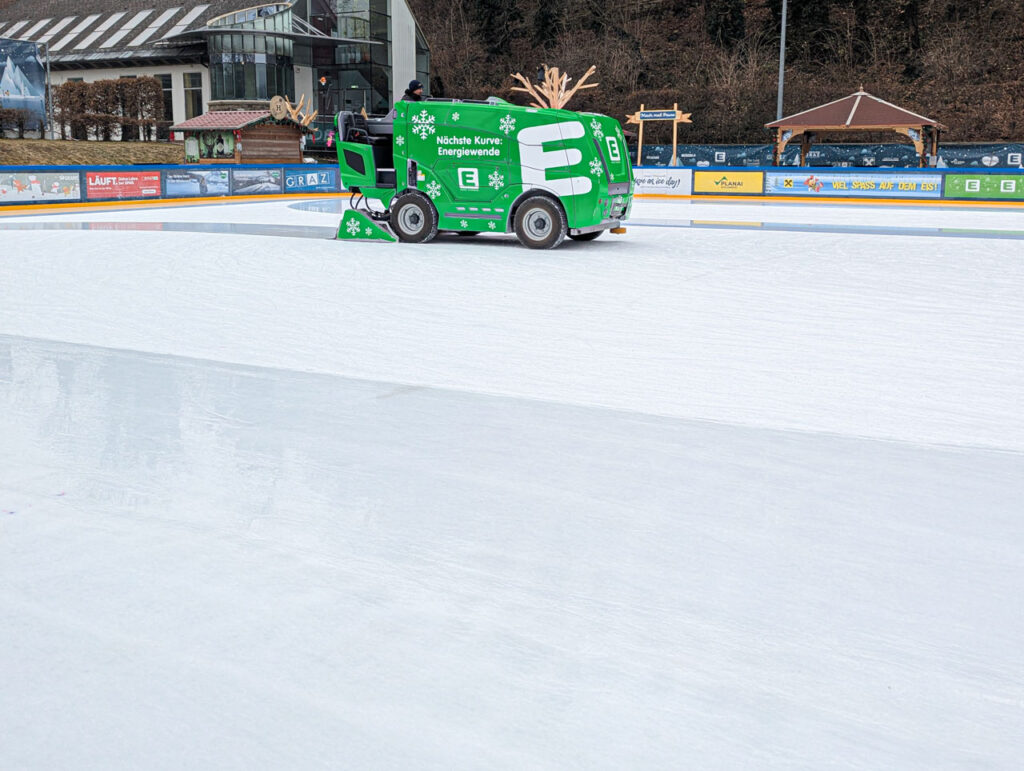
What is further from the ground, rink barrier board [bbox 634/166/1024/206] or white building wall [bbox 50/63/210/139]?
white building wall [bbox 50/63/210/139]

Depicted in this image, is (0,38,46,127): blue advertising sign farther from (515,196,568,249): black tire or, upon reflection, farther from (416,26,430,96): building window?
(515,196,568,249): black tire

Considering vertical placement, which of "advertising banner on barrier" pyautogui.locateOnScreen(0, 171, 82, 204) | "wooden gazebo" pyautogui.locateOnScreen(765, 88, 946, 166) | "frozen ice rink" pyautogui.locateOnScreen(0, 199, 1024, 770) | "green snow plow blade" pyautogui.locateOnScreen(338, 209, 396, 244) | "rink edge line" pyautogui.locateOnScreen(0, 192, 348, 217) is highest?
"wooden gazebo" pyautogui.locateOnScreen(765, 88, 946, 166)

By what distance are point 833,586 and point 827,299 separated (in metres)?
6.72

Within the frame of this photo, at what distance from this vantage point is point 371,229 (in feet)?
50.7

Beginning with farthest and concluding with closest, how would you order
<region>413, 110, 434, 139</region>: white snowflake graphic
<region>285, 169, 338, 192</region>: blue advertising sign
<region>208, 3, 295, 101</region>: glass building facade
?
1. <region>208, 3, 295, 101</region>: glass building facade
2. <region>285, 169, 338, 192</region>: blue advertising sign
3. <region>413, 110, 434, 139</region>: white snowflake graphic

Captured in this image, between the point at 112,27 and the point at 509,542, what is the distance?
62.5 metres

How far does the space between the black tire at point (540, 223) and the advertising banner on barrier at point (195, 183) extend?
14.5 m

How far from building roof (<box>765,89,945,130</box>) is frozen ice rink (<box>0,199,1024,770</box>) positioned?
1063 inches

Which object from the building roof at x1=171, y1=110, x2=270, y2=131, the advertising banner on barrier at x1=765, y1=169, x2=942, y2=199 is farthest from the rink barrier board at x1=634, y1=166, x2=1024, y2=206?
the building roof at x1=171, y1=110, x2=270, y2=131

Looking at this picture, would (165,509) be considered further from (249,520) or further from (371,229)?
(371,229)

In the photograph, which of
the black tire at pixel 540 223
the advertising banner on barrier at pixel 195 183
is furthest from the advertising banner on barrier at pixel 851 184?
the black tire at pixel 540 223

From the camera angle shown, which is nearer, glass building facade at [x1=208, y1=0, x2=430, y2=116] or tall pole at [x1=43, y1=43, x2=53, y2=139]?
tall pole at [x1=43, y1=43, x2=53, y2=139]

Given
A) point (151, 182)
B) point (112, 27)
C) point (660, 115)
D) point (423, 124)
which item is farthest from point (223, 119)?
point (423, 124)

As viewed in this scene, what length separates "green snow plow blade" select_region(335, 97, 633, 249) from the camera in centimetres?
1381
